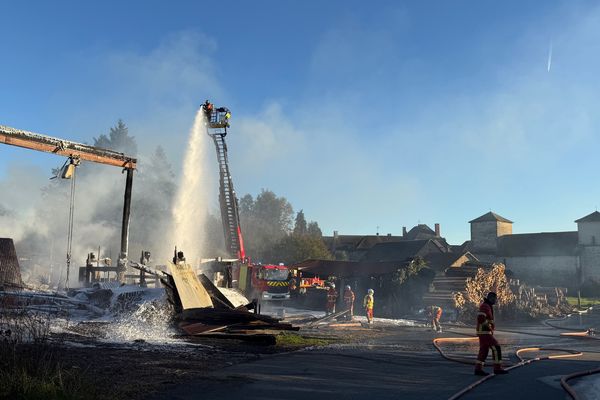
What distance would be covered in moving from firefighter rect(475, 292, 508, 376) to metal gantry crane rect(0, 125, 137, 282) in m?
12.1

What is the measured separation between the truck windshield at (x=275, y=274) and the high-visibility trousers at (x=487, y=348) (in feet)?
53.3

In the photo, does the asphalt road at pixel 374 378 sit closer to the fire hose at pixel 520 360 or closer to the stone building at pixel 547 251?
the fire hose at pixel 520 360

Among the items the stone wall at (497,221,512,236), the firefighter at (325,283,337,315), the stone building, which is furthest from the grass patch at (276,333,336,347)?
the stone wall at (497,221,512,236)

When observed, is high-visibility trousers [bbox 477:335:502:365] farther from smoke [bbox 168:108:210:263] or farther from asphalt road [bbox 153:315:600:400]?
smoke [bbox 168:108:210:263]

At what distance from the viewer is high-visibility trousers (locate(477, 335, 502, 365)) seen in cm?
928

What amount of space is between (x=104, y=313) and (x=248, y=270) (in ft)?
25.5

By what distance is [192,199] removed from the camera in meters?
21.8

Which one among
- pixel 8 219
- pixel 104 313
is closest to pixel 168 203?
pixel 8 219

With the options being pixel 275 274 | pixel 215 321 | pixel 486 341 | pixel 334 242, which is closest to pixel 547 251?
pixel 334 242

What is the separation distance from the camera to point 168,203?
61.3 meters

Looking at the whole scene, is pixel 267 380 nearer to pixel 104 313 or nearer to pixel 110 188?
pixel 104 313

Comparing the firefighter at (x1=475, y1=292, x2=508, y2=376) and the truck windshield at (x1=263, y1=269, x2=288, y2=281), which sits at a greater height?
the truck windshield at (x1=263, y1=269, x2=288, y2=281)

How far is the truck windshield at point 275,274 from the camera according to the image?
25.4 m

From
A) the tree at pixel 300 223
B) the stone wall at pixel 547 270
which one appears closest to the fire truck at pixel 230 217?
the stone wall at pixel 547 270
